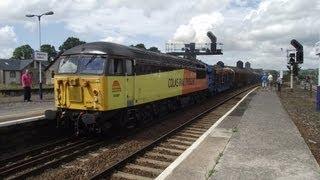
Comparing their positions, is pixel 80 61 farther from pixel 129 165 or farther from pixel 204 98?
pixel 204 98

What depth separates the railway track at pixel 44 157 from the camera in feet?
32.9

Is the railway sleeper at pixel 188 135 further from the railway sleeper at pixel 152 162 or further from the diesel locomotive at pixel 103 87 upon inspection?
the railway sleeper at pixel 152 162

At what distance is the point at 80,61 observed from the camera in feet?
45.6

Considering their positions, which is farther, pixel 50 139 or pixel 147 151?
pixel 50 139

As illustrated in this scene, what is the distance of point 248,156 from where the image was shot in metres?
10.9

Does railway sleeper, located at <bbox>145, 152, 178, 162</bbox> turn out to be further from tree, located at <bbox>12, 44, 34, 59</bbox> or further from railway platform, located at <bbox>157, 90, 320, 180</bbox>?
tree, located at <bbox>12, 44, 34, 59</bbox>

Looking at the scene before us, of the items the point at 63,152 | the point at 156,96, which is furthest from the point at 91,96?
the point at 156,96

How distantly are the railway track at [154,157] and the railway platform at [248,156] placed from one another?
1.81ft

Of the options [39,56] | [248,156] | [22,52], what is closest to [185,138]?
[248,156]

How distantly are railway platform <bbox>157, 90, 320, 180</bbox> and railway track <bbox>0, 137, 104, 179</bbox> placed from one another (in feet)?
9.01

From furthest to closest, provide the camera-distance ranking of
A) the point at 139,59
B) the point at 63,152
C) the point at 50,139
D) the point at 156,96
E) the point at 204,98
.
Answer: the point at 204,98 < the point at 156,96 < the point at 139,59 < the point at 50,139 < the point at 63,152

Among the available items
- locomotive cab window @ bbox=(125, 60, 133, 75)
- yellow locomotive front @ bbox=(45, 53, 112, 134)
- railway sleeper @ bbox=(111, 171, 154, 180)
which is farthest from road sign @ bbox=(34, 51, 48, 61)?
railway sleeper @ bbox=(111, 171, 154, 180)

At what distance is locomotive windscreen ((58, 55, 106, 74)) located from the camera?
13.6 meters

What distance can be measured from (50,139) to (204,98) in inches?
692
